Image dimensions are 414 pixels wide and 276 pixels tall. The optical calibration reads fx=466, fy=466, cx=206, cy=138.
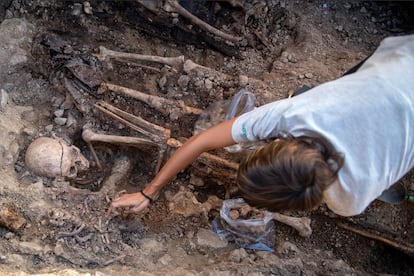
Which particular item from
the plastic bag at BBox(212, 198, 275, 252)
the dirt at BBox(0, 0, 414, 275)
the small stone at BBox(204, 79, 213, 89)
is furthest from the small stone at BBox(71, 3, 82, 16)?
the plastic bag at BBox(212, 198, 275, 252)

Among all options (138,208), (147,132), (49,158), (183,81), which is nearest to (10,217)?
(49,158)

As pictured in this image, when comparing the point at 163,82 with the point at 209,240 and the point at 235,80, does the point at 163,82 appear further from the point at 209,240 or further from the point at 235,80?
the point at 209,240

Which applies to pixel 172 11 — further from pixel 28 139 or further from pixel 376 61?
pixel 376 61

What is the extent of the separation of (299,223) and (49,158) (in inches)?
50.3

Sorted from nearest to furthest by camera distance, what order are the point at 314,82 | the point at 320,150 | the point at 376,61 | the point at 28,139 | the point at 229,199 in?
the point at 320,150, the point at 376,61, the point at 28,139, the point at 229,199, the point at 314,82

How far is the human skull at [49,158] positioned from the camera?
7.03ft

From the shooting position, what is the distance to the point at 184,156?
204 cm

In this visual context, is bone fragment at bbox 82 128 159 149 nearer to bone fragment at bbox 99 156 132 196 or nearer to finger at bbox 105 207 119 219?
bone fragment at bbox 99 156 132 196

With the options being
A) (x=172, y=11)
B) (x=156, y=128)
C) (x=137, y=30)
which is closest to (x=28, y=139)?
(x=156, y=128)

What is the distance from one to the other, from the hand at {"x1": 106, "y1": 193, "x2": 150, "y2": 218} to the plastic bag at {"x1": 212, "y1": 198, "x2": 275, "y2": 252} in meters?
0.44

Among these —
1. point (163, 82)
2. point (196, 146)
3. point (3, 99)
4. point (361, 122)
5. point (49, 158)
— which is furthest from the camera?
point (163, 82)

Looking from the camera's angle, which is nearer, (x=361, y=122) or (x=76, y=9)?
(x=361, y=122)

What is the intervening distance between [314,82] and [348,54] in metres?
0.36

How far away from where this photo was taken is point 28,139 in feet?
7.55
